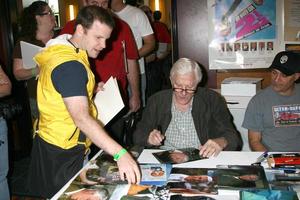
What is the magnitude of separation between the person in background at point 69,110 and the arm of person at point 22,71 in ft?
2.39

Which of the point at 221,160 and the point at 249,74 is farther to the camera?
the point at 249,74

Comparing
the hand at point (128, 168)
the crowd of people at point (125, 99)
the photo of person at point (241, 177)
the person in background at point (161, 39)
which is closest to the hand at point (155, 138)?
the crowd of people at point (125, 99)

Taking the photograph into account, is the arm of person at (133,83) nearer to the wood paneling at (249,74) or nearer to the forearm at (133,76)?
the forearm at (133,76)

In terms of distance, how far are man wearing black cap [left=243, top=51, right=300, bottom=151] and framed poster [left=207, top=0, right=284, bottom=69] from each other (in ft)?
3.48

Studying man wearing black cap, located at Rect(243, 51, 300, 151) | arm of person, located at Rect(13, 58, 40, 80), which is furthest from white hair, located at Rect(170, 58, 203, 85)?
arm of person, located at Rect(13, 58, 40, 80)

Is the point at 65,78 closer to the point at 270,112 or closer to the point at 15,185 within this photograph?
the point at 270,112

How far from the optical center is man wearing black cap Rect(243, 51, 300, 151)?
2.10m

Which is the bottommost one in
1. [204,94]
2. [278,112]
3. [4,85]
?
[278,112]

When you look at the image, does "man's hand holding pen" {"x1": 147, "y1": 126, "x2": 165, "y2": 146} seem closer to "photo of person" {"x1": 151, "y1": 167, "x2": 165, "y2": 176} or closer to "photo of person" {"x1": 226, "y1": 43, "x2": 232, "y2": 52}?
"photo of person" {"x1": 151, "y1": 167, "x2": 165, "y2": 176}

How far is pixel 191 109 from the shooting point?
2006 millimetres

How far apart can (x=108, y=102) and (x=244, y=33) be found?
6.59 ft

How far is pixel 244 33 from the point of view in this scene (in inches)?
125

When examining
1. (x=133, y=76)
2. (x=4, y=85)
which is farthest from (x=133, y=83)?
(x=4, y=85)

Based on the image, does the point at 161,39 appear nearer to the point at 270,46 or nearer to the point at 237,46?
the point at 237,46
